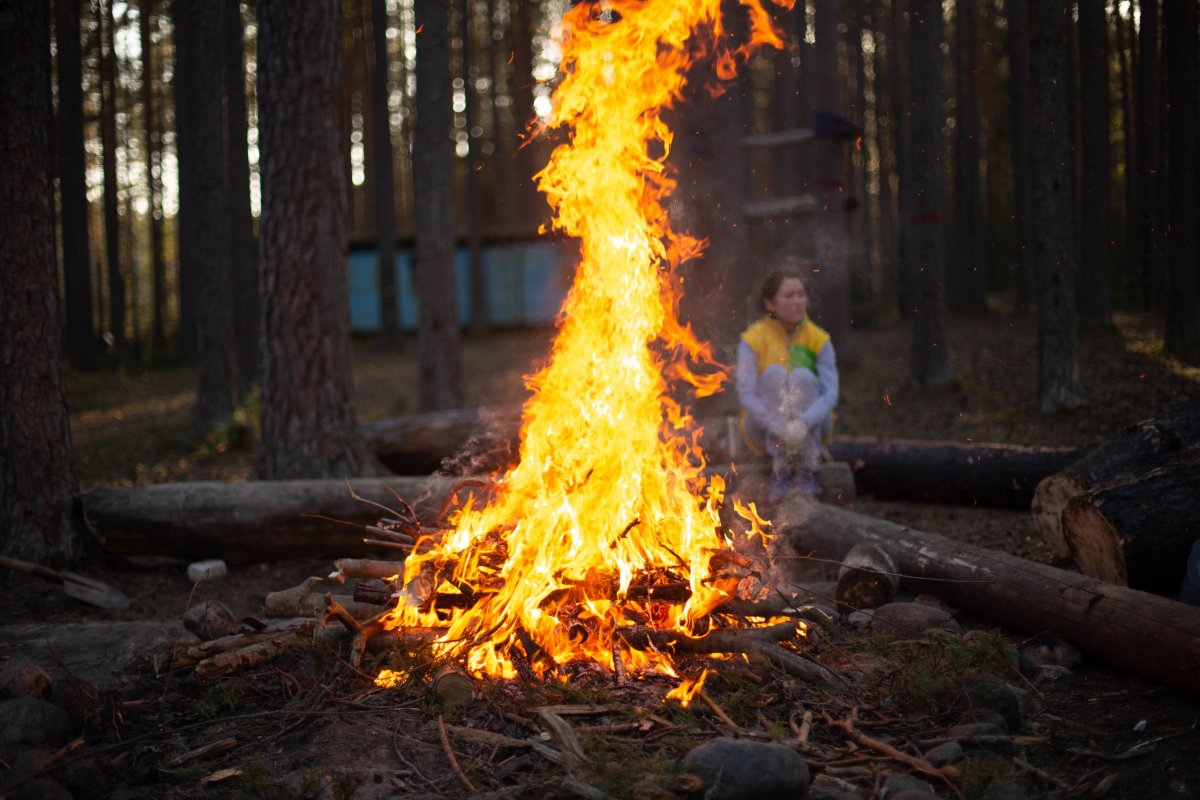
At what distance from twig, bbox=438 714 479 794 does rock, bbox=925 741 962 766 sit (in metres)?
1.82

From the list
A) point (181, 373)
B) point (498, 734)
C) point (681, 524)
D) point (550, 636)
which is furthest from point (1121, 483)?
point (181, 373)

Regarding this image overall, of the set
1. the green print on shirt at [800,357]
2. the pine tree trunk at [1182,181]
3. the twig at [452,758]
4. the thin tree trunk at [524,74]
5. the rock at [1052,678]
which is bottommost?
the rock at [1052,678]

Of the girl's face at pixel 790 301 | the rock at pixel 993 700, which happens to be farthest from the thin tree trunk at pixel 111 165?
the rock at pixel 993 700

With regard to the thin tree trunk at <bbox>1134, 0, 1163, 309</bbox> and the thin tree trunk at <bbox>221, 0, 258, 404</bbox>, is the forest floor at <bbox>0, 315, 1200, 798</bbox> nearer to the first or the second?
the thin tree trunk at <bbox>221, 0, 258, 404</bbox>

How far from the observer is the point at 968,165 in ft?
65.7

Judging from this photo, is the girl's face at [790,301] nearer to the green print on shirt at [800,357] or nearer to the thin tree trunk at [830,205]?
the green print on shirt at [800,357]

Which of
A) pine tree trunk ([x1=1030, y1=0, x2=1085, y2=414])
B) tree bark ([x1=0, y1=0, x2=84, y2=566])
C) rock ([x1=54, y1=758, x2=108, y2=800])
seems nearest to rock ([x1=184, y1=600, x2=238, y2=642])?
rock ([x1=54, y1=758, x2=108, y2=800])

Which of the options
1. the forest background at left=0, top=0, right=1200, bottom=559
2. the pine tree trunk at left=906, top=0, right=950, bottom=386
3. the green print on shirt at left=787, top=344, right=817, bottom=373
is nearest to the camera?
the forest background at left=0, top=0, right=1200, bottom=559

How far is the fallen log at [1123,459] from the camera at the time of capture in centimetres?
583

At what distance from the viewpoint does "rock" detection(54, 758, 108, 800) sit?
359 cm

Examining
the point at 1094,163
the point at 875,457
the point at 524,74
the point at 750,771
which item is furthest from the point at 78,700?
the point at 524,74

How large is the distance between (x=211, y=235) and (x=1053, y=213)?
10.9m

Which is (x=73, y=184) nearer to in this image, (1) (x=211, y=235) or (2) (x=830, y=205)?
(1) (x=211, y=235)

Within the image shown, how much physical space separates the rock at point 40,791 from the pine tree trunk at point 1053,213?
36.1ft
